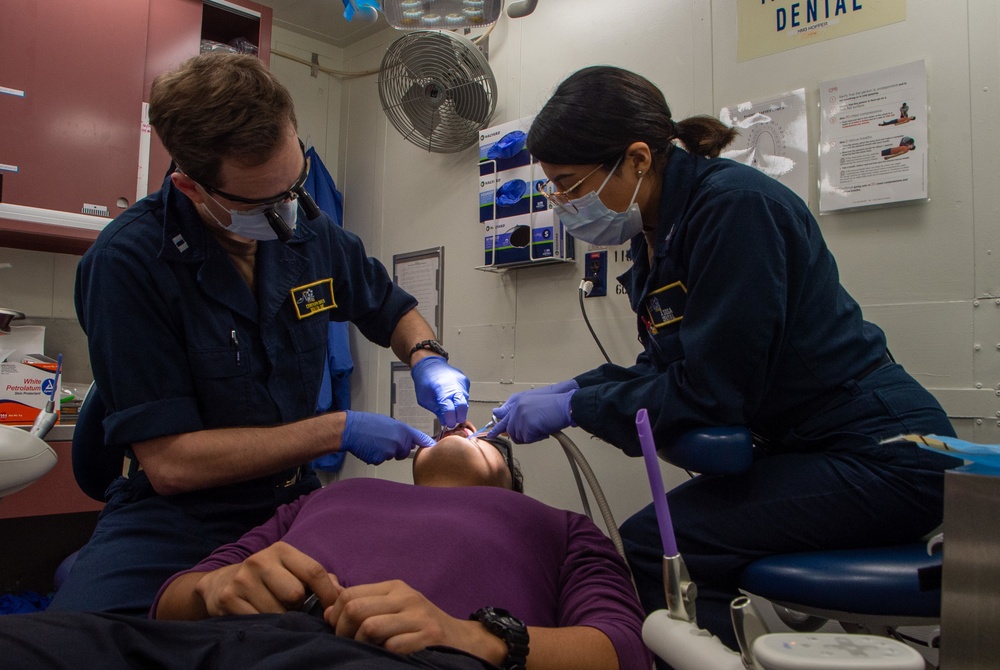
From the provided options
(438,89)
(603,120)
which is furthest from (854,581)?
(438,89)

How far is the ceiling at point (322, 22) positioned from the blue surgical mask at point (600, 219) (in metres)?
2.15

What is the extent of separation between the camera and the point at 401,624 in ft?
2.79

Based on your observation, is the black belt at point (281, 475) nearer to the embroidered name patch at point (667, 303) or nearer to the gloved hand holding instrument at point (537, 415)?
the gloved hand holding instrument at point (537, 415)

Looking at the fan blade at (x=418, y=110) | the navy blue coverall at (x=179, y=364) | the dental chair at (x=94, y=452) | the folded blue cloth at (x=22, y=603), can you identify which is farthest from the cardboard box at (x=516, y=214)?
the folded blue cloth at (x=22, y=603)

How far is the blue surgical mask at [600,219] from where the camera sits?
4.77 ft

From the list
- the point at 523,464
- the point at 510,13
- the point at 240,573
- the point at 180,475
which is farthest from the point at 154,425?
the point at 510,13

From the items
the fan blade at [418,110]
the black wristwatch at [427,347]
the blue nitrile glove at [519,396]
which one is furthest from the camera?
the fan blade at [418,110]

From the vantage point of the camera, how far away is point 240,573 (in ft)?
3.16

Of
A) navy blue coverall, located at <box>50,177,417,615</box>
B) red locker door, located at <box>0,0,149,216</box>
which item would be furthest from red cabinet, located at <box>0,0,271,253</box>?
navy blue coverall, located at <box>50,177,417,615</box>

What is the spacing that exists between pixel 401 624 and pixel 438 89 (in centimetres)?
222

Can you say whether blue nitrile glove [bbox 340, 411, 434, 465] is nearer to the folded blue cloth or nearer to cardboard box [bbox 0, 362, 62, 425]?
cardboard box [bbox 0, 362, 62, 425]

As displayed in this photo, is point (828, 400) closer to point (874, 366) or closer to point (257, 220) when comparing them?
point (874, 366)

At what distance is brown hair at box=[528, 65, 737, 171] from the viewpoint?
1.36 metres

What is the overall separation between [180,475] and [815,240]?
1244 millimetres
